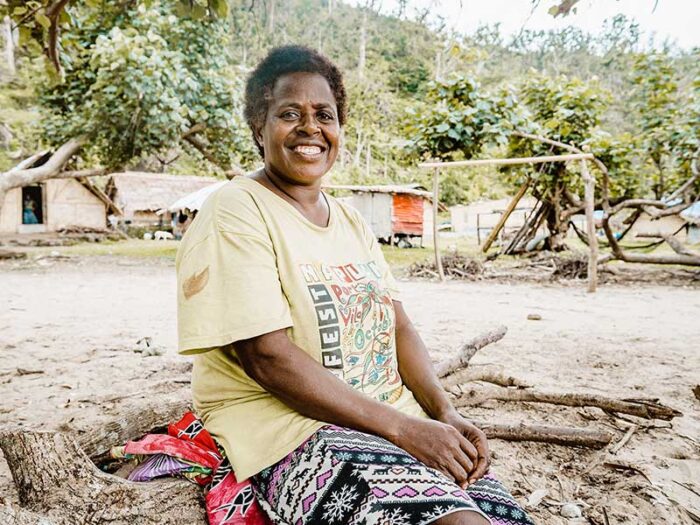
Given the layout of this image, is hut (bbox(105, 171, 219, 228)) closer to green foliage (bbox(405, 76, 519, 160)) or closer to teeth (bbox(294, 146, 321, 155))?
green foliage (bbox(405, 76, 519, 160))

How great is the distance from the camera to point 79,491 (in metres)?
1.47

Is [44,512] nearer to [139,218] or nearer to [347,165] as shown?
[139,218]

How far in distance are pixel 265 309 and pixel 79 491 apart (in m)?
0.75

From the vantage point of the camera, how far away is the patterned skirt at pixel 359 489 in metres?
1.18

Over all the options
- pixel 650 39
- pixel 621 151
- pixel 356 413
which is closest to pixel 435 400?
pixel 356 413

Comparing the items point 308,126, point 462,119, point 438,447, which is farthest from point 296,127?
point 462,119

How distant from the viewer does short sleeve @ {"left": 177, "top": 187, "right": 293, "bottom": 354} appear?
53.6 inches

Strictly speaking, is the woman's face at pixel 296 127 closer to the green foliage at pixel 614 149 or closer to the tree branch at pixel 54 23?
the tree branch at pixel 54 23

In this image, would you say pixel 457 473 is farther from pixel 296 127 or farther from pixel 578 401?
pixel 578 401

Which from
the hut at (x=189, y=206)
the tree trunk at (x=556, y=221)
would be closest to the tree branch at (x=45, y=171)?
the hut at (x=189, y=206)

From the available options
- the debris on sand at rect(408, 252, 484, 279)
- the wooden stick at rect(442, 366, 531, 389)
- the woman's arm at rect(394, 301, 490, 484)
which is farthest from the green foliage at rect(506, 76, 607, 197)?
the woman's arm at rect(394, 301, 490, 484)

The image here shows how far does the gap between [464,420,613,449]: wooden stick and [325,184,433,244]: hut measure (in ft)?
55.9

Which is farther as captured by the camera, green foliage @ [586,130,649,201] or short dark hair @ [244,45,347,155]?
green foliage @ [586,130,649,201]

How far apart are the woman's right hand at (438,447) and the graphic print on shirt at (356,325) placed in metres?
0.25
